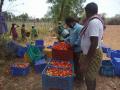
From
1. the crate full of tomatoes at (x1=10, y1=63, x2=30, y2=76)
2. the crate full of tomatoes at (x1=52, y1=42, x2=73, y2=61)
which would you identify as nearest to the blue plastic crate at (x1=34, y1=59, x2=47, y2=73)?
the crate full of tomatoes at (x1=10, y1=63, x2=30, y2=76)

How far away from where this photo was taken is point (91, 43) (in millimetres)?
4902

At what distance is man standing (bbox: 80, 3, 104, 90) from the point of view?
4.90 metres

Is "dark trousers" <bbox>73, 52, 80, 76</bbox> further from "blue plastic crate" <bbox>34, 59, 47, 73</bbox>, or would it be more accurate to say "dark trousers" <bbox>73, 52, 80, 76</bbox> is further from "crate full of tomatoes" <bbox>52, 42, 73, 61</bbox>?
"blue plastic crate" <bbox>34, 59, 47, 73</bbox>

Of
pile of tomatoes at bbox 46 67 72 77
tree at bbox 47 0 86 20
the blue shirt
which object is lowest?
pile of tomatoes at bbox 46 67 72 77

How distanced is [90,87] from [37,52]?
5.07 metres

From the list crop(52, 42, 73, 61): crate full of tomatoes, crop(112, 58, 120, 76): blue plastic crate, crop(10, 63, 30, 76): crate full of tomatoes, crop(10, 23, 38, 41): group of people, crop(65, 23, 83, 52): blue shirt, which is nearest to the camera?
crop(65, 23, 83, 52): blue shirt

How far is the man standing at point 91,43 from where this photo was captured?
16.1ft

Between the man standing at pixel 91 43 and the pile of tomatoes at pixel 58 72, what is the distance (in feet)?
3.44

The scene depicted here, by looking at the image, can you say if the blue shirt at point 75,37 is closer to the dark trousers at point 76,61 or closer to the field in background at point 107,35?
the dark trousers at point 76,61

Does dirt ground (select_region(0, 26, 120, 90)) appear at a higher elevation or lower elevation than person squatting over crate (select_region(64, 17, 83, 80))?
lower

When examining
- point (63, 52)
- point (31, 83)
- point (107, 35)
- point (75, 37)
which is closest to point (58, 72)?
point (63, 52)

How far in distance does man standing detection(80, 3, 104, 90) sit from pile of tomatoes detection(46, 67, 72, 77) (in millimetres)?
1048

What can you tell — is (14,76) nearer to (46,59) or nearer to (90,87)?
(46,59)

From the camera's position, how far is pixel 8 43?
10.8 meters
